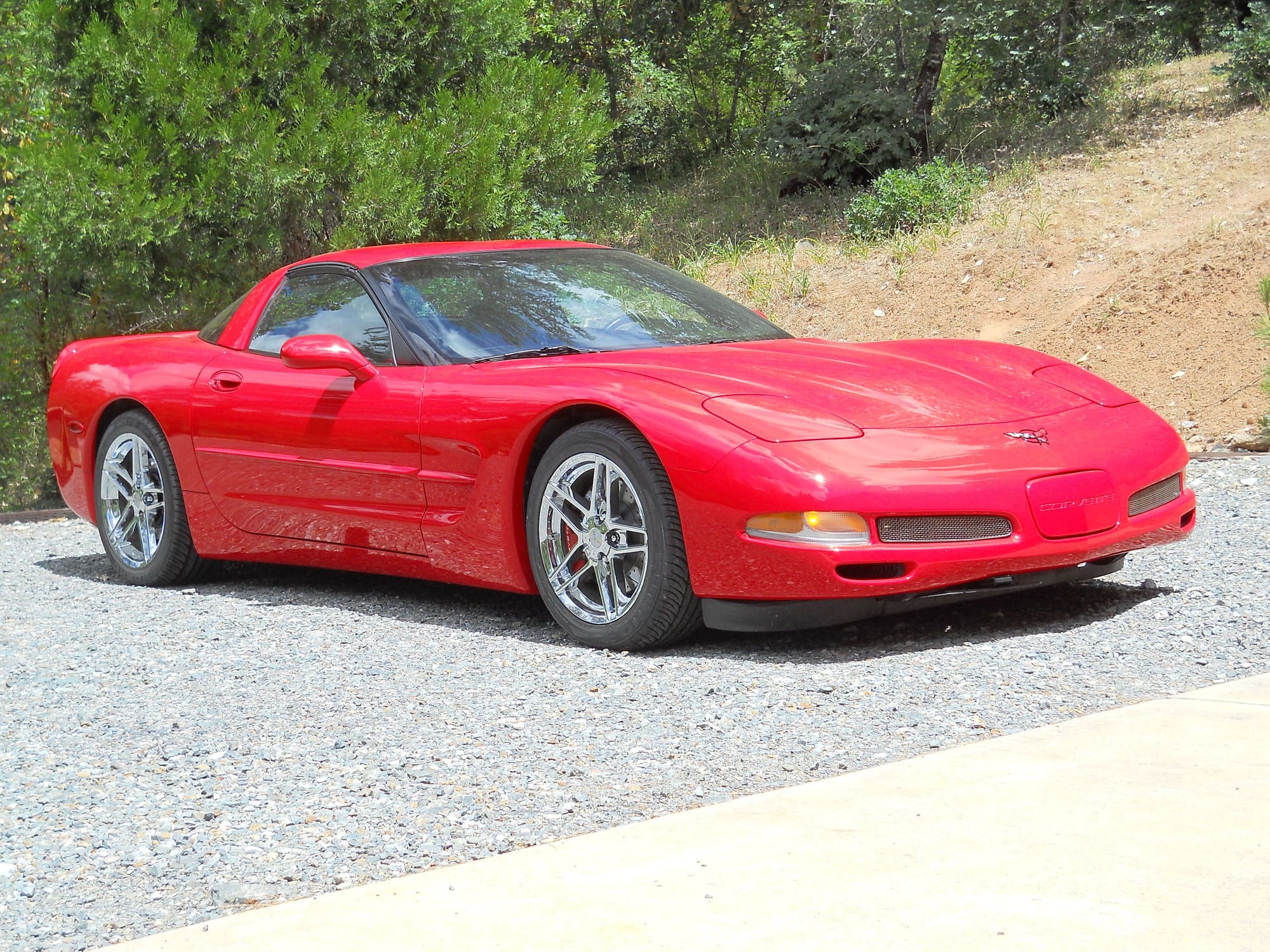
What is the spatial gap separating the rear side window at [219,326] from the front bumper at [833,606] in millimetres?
2815

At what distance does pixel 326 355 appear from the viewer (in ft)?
16.5

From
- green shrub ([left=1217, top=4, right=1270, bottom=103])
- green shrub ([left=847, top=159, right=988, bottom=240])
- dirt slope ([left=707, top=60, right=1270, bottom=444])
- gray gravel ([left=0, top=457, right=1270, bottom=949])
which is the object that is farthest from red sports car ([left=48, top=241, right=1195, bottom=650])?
green shrub ([left=1217, top=4, right=1270, bottom=103])

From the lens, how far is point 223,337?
19.8 ft

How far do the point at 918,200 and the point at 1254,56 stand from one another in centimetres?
404

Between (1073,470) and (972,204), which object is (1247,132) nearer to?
(972,204)

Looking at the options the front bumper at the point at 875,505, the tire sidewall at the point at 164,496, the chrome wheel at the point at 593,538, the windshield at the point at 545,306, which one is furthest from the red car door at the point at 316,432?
the front bumper at the point at 875,505

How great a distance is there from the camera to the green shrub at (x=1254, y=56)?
15.6m

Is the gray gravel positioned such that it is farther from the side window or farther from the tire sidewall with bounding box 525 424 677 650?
the side window

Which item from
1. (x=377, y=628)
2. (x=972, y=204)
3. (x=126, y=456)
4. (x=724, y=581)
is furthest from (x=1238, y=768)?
(x=972, y=204)

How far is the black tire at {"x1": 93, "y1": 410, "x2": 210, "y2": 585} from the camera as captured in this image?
6078mm

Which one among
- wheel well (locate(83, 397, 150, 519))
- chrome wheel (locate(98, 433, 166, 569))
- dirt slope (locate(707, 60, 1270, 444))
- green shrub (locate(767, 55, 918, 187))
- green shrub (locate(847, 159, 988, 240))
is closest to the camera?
chrome wheel (locate(98, 433, 166, 569))

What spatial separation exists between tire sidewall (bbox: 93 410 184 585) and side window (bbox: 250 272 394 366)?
0.66m

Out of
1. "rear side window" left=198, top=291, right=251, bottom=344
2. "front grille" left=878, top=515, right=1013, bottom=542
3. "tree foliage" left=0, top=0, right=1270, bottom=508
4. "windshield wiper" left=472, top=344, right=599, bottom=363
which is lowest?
"front grille" left=878, top=515, right=1013, bottom=542

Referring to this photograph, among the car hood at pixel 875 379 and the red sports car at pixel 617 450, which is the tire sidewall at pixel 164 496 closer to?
the red sports car at pixel 617 450
